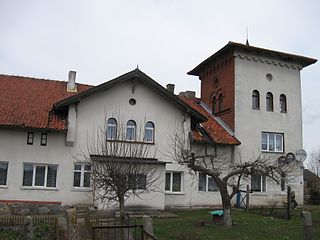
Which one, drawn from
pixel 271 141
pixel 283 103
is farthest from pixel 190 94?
pixel 271 141

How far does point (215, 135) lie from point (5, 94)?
43.5 feet

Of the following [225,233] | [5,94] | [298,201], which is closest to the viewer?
[225,233]

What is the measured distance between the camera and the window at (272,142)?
2750cm

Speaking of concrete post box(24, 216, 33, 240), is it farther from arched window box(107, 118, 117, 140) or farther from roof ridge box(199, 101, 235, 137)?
roof ridge box(199, 101, 235, 137)

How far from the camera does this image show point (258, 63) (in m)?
28.1

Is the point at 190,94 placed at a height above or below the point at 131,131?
above

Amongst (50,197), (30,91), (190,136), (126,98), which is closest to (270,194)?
(190,136)

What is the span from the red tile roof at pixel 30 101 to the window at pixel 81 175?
253 cm

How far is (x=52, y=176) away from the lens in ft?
72.1

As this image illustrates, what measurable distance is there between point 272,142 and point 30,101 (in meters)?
16.4

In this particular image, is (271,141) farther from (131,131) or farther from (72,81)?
(72,81)

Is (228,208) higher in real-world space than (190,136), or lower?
lower

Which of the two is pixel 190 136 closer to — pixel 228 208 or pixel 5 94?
pixel 228 208

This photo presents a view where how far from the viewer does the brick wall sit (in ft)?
90.4
